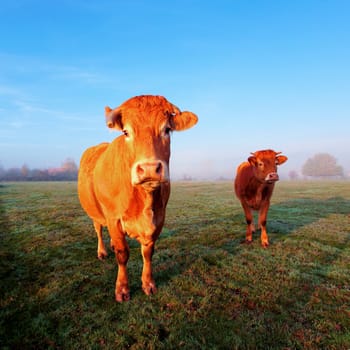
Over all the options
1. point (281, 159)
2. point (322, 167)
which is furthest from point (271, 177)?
point (322, 167)

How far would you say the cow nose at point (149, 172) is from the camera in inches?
102

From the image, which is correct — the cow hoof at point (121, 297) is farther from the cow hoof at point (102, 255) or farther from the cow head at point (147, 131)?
the cow head at point (147, 131)

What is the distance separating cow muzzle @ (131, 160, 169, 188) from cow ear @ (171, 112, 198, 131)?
2.91 feet

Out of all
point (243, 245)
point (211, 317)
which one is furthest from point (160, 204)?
point (243, 245)

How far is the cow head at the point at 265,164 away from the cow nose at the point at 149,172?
4734 millimetres

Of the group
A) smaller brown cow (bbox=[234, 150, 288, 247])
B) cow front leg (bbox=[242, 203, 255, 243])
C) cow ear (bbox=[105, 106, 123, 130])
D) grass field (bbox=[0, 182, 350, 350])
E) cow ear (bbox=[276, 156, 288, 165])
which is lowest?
grass field (bbox=[0, 182, 350, 350])

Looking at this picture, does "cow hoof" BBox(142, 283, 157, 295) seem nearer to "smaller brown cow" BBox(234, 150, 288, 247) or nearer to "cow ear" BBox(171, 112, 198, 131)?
"cow ear" BBox(171, 112, 198, 131)

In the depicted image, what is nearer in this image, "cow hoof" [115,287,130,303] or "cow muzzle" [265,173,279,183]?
"cow hoof" [115,287,130,303]

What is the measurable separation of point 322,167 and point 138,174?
112825mm

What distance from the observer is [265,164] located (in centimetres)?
673

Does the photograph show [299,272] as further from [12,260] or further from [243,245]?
[12,260]

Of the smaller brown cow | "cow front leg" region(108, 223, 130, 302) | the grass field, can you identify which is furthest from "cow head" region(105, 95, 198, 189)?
the smaller brown cow

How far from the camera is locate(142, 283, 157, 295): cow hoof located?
153 inches

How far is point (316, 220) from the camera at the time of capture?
1019 cm
